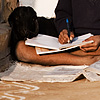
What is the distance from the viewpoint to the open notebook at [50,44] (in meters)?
2.45

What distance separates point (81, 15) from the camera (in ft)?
9.45

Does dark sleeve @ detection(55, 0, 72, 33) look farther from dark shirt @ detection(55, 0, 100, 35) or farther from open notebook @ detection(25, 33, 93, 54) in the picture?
open notebook @ detection(25, 33, 93, 54)

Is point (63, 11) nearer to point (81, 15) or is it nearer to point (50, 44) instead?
point (81, 15)

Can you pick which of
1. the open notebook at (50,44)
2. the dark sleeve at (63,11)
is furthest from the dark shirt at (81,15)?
the open notebook at (50,44)

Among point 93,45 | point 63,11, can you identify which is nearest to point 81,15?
point 63,11

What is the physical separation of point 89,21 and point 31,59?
2.32 ft

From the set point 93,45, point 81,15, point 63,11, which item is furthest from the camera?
point 63,11

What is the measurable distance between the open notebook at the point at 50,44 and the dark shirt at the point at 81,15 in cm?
22

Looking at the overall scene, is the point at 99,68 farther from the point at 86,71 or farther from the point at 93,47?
the point at 93,47

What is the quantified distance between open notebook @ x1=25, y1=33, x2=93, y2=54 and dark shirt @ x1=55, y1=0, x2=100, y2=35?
0.72 feet

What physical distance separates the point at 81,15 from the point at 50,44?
53cm

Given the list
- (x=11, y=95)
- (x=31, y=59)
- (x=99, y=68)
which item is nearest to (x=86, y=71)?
(x=99, y=68)

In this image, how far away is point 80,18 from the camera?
9.45ft

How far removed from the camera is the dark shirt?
2.81 m
